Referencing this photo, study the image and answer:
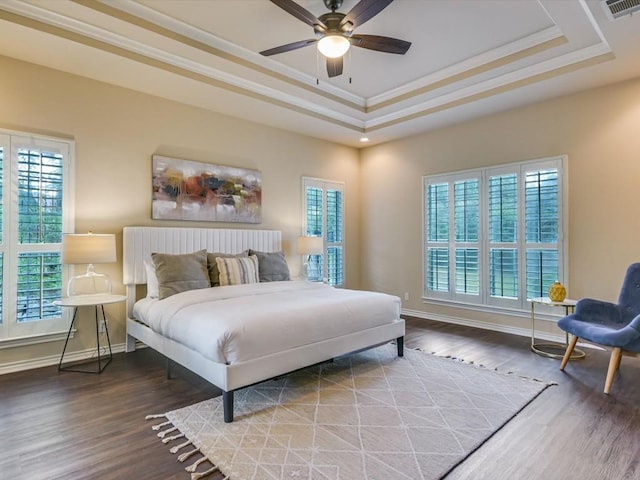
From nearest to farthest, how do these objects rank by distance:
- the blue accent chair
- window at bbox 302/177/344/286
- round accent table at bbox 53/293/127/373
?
the blue accent chair → round accent table at bbox 53/293/127/373 → window at bbox 302/177/344/286

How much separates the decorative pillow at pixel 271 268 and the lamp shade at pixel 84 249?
169 cm

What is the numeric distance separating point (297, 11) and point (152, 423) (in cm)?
316

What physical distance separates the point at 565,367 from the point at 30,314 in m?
5.30

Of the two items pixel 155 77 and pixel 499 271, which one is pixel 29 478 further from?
pixel 499 271

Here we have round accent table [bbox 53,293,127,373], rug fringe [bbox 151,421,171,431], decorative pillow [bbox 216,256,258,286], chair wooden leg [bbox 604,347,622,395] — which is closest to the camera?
rug fringe [bbox 151,421,171,431]

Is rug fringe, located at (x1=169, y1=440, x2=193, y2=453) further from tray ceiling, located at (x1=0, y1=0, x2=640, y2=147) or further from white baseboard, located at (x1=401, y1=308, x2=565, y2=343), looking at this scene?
white baseboard, located at (x1=401, y1=308, x2=565, y2=343)

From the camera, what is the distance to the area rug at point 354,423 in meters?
2.03

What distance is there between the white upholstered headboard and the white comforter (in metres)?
0.53

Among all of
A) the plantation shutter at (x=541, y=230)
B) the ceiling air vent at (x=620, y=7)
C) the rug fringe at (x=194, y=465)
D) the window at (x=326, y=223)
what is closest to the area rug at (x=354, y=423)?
the rug fringe at (x=194, y=465)

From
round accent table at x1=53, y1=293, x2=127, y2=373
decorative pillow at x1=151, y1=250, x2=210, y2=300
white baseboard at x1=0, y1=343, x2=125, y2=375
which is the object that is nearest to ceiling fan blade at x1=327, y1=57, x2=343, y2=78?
decorative pillow at x1=151, y1=250, x2=210, y2=300

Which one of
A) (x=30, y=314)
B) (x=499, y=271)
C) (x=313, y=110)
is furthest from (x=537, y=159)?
(x=30, y=314)

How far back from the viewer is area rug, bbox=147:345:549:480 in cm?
203

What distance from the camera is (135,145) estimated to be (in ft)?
14.1

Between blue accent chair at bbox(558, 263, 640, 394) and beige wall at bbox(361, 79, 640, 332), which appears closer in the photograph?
blue accent chair at bbox(558, 263, 640, 394)
